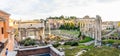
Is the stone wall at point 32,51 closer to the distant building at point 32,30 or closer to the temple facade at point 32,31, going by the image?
the temple facade at point 32,31

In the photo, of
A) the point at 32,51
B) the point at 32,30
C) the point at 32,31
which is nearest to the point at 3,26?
the point at 32,51

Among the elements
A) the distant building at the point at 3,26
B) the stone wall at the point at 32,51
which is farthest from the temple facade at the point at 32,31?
the stone wall at the point at 32,51

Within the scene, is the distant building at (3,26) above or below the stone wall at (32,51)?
above

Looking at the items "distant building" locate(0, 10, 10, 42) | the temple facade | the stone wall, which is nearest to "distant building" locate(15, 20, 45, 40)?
the temple facade

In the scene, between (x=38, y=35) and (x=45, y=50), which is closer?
(x=45, y=50)

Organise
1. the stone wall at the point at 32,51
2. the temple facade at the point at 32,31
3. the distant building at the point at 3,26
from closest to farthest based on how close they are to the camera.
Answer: the stone wall at the point at 32,51, the distant building at the point at 3,26, the temple facade at the point at 32,31

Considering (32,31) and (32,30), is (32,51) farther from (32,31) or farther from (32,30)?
(32,31)

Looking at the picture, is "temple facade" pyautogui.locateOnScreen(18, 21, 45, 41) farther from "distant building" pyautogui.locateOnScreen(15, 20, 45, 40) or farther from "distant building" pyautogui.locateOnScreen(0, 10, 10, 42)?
"distant building" pyautogui.locateOnScreen(0, 10, 10, 42)

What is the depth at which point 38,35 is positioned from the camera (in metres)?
43.0

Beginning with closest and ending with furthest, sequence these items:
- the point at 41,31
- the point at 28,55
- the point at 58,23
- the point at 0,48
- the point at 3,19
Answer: the point at 28,55 → the point at 0,48 → the point at 3,19 → the point at 41,31 → the point at 58,23

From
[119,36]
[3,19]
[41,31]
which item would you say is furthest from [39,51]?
[119,36]

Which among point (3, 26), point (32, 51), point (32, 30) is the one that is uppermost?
point (3, 26)

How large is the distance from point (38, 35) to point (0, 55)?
33.0 meters

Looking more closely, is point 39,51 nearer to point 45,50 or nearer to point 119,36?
point 45,50
